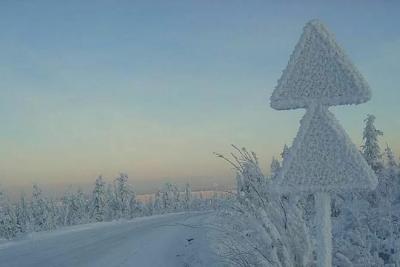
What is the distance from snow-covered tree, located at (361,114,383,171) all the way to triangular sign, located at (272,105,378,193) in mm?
34067

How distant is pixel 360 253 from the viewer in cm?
741

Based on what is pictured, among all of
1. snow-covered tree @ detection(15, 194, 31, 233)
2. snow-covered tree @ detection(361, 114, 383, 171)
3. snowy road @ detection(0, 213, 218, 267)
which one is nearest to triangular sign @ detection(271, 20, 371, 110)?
snowy road @ detection(0, 213, 218, 267)

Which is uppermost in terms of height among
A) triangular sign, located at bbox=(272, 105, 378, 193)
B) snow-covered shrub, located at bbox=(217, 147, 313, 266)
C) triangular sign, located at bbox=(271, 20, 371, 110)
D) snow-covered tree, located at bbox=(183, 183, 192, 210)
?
triangular sign, located at bbox=(271, 20, 371, 110)

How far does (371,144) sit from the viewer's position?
127 ft

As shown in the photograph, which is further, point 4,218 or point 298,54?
point 4,218

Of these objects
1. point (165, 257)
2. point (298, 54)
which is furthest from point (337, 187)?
point (165, 257)

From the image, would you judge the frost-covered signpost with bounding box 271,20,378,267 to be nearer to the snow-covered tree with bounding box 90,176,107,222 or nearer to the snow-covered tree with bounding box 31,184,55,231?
the snow-covered tree with bounding box 90,176,107,222

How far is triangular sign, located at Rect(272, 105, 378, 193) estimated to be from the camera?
464 centimetres

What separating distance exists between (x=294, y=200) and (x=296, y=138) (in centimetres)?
143

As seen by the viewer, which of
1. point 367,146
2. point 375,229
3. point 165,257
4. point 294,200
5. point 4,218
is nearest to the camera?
point 294,200

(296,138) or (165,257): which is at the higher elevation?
(296,138)

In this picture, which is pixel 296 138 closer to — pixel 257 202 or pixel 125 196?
pixel 257 202

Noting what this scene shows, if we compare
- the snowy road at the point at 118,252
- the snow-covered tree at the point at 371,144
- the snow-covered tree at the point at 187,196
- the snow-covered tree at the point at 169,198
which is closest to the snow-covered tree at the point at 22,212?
the snow-covered tree at the point at 169,198

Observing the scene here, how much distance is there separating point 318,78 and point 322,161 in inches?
30.2
